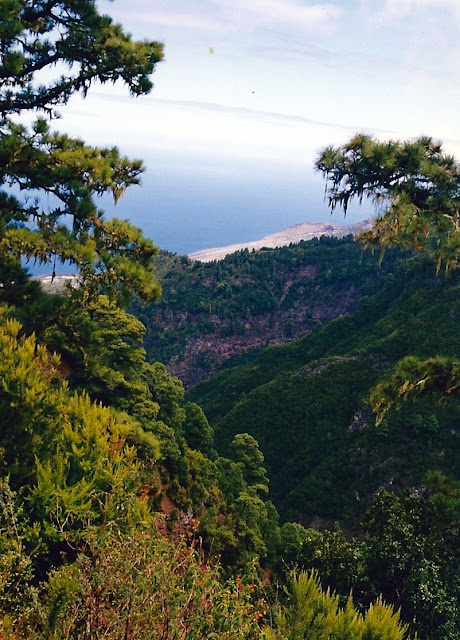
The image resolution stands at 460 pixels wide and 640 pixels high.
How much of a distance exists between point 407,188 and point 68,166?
720 cm

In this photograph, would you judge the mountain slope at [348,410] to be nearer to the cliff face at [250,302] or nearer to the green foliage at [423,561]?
the green foliage at [423,561]

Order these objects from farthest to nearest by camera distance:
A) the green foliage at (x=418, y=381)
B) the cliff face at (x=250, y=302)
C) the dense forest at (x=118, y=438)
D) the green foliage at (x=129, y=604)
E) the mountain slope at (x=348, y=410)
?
1. the cliff face at (x=250, y=302)
2. the mountain slope at (x=348, y=410)
3. the green foliage at (x=418, y=381)
4. the dense forest at (x=118, y=438)
5. the green foliage at (x=129, y=604)

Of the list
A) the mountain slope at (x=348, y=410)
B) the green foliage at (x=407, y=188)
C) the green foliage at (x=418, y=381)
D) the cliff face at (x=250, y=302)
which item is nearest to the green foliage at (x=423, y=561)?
the green foliage at (x=418, y=381)

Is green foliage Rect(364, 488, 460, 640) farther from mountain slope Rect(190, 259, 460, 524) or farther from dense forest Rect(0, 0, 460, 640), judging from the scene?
mountain slope Rect(190, 259, 460, 524)

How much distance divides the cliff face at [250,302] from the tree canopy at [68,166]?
77946 millimetres

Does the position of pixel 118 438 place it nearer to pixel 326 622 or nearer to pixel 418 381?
pixel 326 622

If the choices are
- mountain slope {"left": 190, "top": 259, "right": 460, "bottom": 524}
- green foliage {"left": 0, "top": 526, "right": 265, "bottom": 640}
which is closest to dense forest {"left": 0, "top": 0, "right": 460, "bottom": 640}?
green foliage {"left": 0, "top": 526, "right": 265, "bottom": 640}

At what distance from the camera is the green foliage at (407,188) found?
8.57 meters

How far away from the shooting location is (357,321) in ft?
222

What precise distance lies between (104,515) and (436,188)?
835 centimetres

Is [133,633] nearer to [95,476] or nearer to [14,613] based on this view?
[14,613]

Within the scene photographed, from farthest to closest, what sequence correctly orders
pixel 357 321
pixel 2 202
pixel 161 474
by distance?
pixel 357 321, pixel 161 474, pixel 2 202

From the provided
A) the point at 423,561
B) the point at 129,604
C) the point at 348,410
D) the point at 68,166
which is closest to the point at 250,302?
the point at 348,410

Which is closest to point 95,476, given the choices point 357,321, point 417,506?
point 417,506
